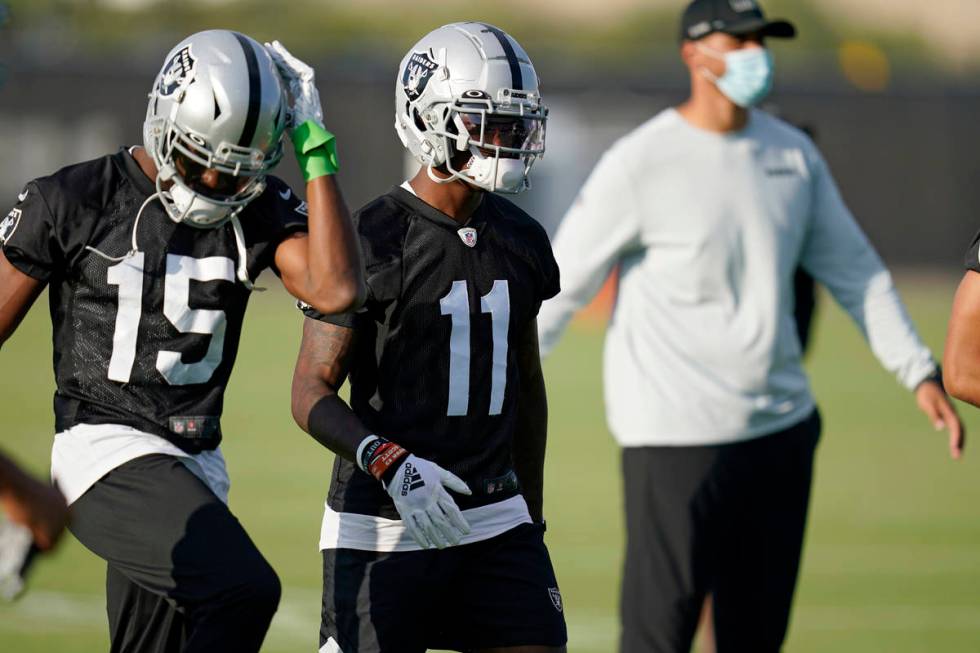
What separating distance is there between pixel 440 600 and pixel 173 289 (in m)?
1.04

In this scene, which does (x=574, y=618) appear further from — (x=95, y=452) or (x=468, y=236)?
(x=95, y=452)

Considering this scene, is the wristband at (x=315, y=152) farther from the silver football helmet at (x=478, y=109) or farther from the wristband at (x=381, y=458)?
the wristband at (x=381, y=458)

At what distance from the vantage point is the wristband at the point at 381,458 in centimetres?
367

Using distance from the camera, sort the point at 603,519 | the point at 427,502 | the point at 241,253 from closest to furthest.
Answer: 1. the point at 427,502
2. the point at 241,253
3. the point at 603,519

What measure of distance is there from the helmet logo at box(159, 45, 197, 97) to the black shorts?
1.24 meters

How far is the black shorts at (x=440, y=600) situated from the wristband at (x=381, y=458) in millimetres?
322

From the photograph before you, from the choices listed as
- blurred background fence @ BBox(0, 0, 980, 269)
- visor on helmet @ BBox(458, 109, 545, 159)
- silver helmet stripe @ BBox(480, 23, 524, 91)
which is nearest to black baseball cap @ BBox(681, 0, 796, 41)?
silver helmet stripe @ BBox(480, 23, 524, 91)

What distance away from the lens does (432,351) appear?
13.0 feet

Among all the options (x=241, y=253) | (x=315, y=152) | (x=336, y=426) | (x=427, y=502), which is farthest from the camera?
(x=241, y=253)

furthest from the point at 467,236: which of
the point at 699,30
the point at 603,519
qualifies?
the point at 603,519

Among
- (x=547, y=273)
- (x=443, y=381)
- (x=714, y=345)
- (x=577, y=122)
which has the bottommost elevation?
(x=577, y=122)

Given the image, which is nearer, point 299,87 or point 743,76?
point 299,87

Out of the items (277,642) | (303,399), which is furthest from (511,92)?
(277,642)

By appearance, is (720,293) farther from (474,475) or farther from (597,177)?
(474,475)
